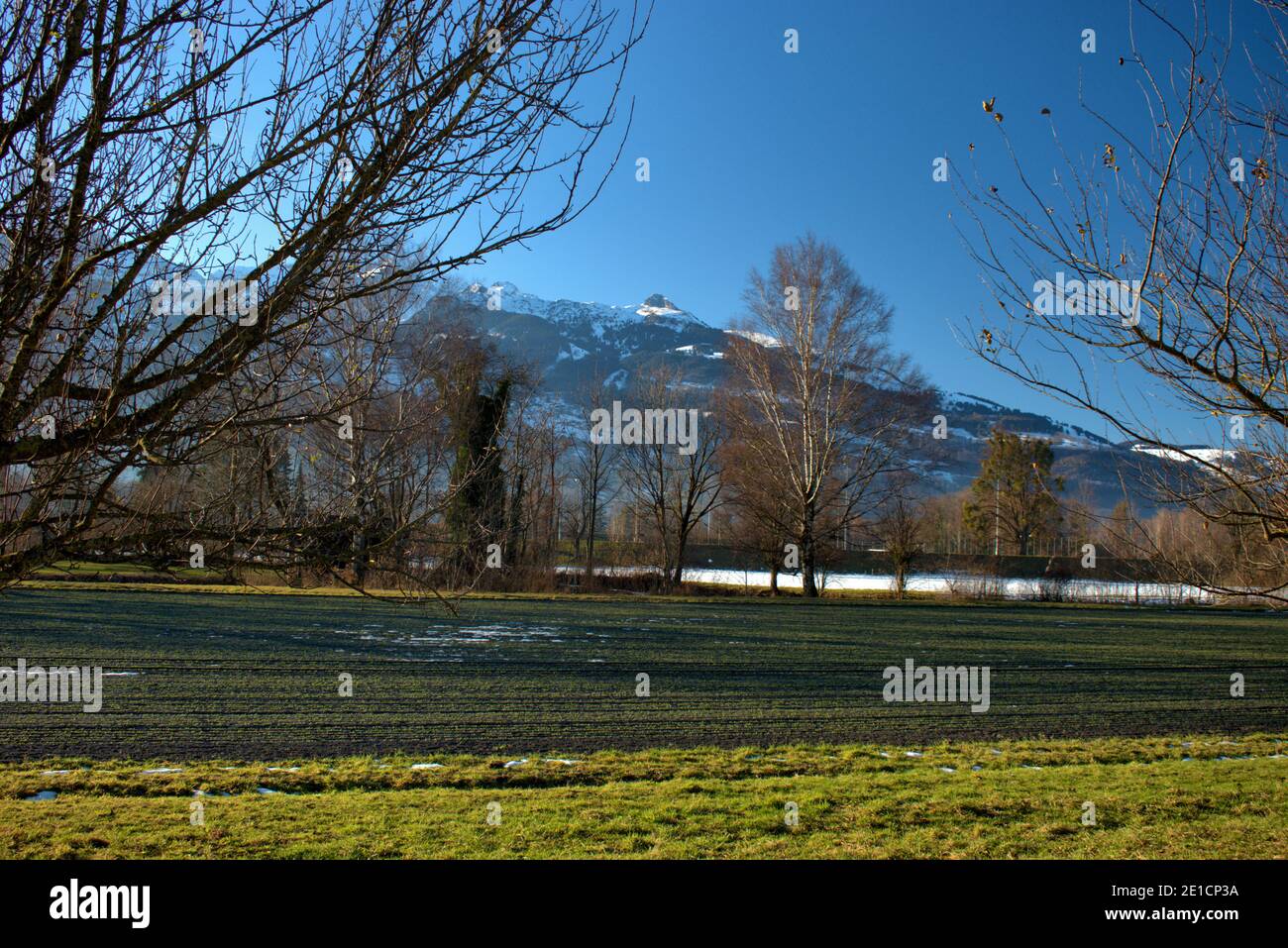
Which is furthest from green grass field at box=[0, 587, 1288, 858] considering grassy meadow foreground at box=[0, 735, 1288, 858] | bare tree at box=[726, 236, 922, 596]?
bare tree at box=[726, 236, 922, 596]

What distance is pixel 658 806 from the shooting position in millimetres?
5934

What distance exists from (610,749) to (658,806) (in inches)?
86.2

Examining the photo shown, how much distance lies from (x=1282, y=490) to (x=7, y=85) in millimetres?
5769

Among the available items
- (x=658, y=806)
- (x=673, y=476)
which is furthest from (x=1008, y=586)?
(x=658, y=806)

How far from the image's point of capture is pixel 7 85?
2.65m

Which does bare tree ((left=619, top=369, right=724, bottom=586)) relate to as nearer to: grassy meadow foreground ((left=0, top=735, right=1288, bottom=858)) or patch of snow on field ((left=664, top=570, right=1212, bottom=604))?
patch of snow on field ((left=664, top=570, right=1212, bottom=604))

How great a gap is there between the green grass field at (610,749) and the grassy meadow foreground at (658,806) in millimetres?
30

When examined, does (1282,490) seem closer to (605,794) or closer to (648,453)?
(605,794)

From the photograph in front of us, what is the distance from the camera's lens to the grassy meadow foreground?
4.95 metres

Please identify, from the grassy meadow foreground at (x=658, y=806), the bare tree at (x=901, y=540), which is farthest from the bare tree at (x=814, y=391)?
the grassy meadow foreground at (x=658, y=806)

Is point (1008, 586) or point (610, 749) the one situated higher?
point (610, 749)

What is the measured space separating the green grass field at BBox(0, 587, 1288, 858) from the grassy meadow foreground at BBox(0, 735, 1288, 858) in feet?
0.10

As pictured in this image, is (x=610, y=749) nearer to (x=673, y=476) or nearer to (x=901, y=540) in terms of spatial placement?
(x=901, y=540)
